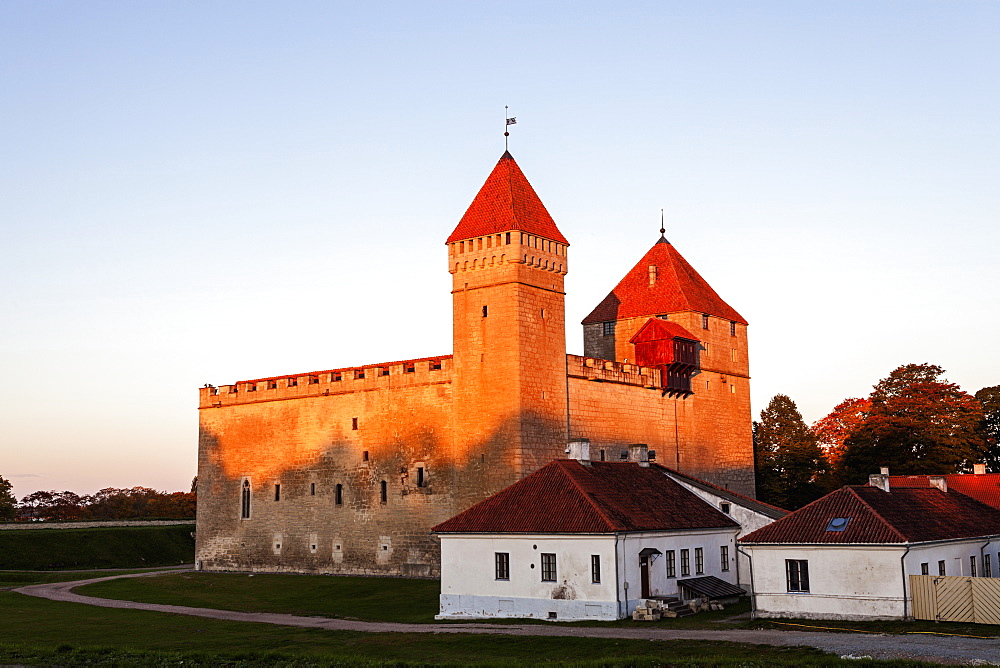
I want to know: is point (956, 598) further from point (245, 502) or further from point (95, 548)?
point (95, 548)

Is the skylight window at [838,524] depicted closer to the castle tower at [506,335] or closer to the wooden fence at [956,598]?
the wooden fence at [956,598]

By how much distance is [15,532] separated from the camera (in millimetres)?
62281

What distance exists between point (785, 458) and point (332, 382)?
32278mm

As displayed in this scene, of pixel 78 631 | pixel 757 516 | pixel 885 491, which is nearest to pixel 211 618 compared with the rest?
pixel 78 631

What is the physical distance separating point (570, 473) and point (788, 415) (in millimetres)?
41463

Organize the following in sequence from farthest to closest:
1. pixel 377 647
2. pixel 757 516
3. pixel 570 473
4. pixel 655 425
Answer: pixel 655 425, pixel 757 516, pixel 570 473, pixel 377 647

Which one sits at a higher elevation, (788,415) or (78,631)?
(788,415)

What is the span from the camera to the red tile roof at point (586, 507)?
31.8m

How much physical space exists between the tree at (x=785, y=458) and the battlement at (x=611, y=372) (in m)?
17.6

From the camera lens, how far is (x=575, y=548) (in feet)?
102

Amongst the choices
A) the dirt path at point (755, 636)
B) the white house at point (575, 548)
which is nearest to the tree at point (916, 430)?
the white house at point (575, 548)

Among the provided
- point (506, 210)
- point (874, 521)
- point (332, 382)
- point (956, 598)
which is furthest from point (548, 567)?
point (332, 382)

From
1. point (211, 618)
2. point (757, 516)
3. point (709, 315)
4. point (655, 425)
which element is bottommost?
point (211, 618)

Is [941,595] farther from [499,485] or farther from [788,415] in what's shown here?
[788,415]
